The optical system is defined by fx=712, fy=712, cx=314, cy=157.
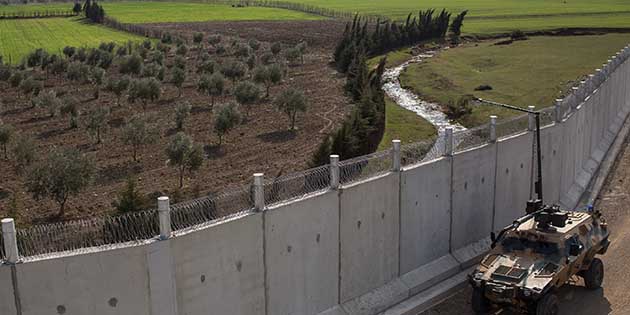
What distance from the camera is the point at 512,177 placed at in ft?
72.8

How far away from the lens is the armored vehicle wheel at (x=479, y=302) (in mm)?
16219

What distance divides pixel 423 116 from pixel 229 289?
31651 mm

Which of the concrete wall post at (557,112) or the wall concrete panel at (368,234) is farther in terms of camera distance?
the concrete wall post at (557,112)

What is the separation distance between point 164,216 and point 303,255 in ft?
12.6

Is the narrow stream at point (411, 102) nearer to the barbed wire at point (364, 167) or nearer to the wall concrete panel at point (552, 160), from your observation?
the wall concrete panel at point (552, 160)

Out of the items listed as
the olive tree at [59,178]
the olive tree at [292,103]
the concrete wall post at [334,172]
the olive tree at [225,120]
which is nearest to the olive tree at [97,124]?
the olive tree at [225,120]

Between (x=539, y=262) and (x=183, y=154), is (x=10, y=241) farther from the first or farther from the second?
(x=183, y=154)

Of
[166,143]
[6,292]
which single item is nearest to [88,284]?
[6,292]

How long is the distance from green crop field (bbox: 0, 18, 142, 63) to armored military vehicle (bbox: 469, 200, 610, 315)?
6169 centimetres

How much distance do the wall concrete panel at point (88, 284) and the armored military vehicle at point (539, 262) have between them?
25.5 ft

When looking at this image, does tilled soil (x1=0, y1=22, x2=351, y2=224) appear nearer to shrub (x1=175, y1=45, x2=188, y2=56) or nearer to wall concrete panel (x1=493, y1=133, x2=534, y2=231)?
wall concrete panel (x1=493, y1=133, x2=534, y2=231)

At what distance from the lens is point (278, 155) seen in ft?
107

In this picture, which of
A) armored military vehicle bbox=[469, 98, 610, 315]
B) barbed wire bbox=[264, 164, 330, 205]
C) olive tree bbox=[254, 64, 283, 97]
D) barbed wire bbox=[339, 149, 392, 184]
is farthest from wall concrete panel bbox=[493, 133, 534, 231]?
olive tree bbox=[254, 64, 283, 97]

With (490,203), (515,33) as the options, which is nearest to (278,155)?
(490,203)
